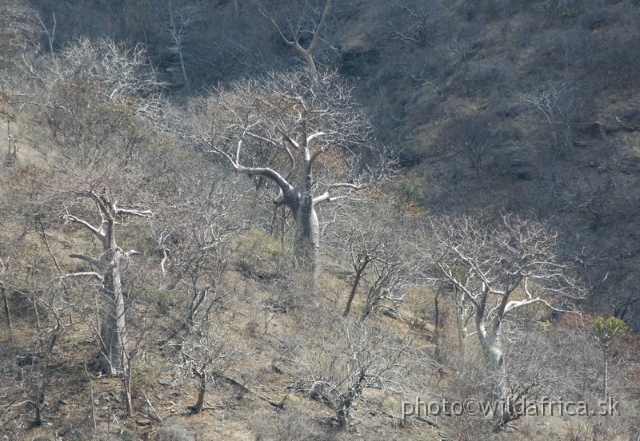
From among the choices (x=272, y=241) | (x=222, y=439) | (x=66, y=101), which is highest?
(x=66, y=101)

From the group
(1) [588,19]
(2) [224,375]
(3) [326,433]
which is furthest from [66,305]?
(1) [588,19]

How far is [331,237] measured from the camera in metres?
22.2

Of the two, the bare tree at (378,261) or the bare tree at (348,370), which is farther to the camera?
the bare tree at (378,261)

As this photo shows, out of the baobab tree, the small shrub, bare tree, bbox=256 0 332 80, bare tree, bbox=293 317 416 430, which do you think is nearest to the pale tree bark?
the small shrub

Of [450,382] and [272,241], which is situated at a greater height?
[272,241]

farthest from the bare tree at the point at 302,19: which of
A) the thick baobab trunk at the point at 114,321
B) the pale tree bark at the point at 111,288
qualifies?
the thick baobab trunk at the point at 114,321

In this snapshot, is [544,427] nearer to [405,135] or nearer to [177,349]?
[177,349]

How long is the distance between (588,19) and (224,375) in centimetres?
2634

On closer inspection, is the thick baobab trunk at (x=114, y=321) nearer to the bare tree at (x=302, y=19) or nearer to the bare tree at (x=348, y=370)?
the bare tree at (x=348, y=370)

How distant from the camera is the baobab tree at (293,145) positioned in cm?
1970

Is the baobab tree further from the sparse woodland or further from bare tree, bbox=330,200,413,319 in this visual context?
bare tree, bbox=330,200,413,319

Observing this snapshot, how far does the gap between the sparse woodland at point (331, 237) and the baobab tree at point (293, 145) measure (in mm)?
117

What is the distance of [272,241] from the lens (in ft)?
67.5

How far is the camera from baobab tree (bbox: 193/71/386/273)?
19703 millimetres
